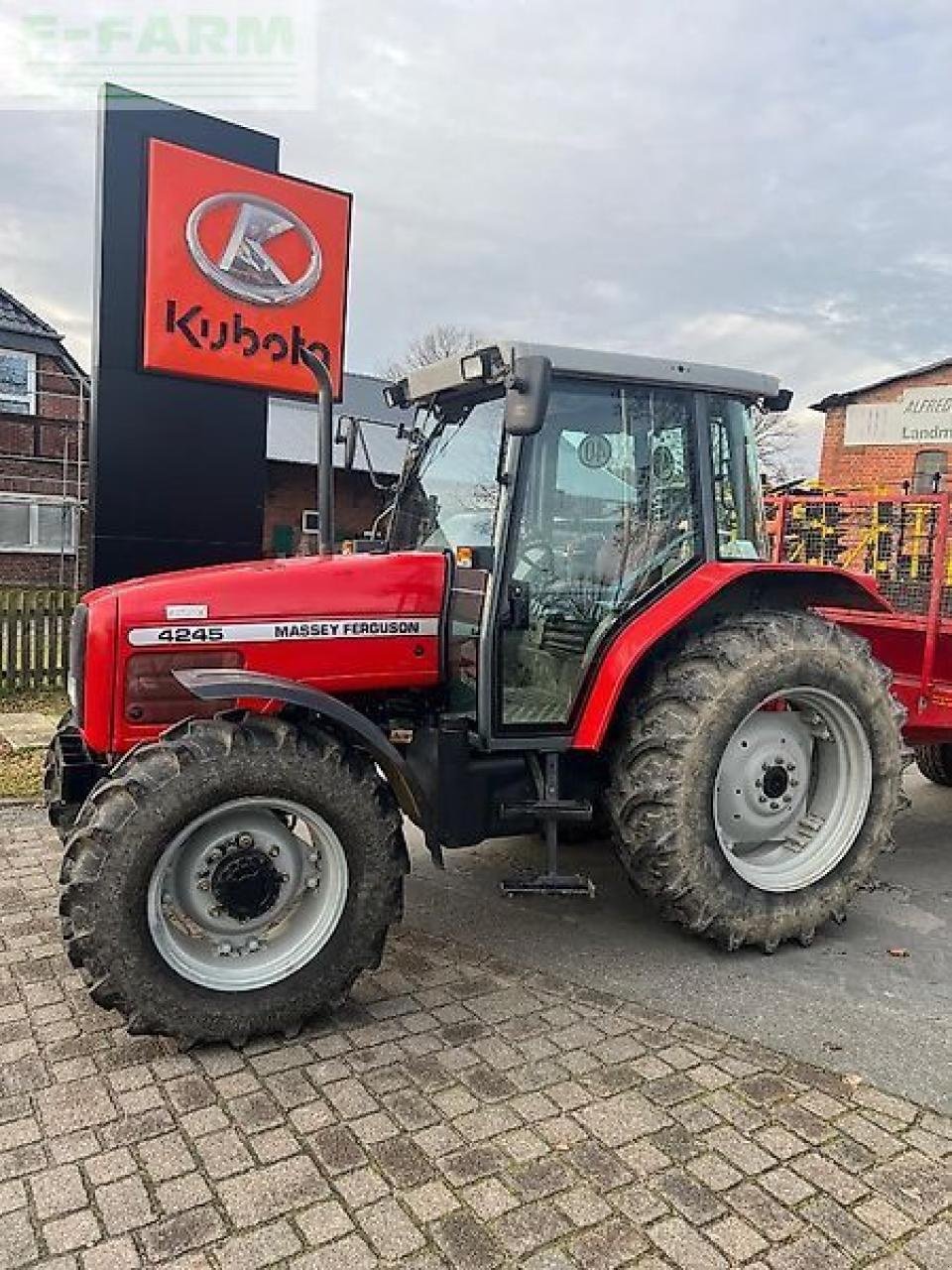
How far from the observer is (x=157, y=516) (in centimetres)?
724

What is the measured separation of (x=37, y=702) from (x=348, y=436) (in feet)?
19.9

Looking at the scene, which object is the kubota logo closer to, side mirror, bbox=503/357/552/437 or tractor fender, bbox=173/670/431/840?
side mirror, bbox=503/357/552/437

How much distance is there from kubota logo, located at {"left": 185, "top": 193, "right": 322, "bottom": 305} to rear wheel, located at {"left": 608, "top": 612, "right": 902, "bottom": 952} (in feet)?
16.2

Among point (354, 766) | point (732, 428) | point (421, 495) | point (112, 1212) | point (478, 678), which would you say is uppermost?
point (732, 428)

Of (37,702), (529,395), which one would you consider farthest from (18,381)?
(529,395)

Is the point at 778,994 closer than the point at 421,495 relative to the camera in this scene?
Yes

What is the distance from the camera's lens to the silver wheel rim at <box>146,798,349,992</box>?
3105 millimetres

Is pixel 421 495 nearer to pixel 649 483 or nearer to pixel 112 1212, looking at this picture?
pixel 649 483

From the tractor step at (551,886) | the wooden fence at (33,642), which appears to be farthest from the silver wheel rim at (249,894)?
the wooden fence at (33,642)

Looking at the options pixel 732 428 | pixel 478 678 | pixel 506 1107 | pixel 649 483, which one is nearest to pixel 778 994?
pixel 506 1107

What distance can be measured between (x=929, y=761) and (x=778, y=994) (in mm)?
3632

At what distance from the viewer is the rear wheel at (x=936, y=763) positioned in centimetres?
642

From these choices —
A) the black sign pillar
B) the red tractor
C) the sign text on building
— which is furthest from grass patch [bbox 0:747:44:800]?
the sign text on building

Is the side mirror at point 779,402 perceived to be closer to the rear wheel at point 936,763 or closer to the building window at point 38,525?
the rear wheel at point 936,763
